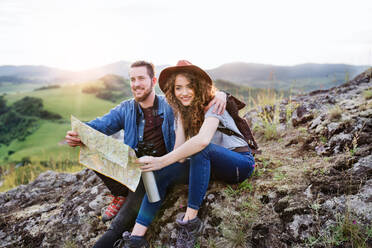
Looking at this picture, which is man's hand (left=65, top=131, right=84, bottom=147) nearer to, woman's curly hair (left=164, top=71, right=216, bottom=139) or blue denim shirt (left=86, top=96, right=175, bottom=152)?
blue denim shirt (left=86, top=96, right=175, bottom=152)

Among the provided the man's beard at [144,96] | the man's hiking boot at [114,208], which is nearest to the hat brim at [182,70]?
the man's beard at [144,96]

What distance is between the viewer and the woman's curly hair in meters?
2.45

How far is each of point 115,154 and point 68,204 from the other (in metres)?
2.05

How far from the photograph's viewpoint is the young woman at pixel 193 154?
7.22 feet

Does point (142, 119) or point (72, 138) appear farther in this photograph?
point (142, 119)

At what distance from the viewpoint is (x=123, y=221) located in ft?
8.29

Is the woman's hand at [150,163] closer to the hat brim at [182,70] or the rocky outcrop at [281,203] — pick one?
the rocky outcrop at [281,203]

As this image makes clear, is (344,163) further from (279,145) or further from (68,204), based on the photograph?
(68,204)

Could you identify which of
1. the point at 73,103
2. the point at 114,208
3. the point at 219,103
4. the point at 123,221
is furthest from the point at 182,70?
the point at 73,103

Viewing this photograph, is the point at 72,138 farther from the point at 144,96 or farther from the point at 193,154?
the point at 193,154

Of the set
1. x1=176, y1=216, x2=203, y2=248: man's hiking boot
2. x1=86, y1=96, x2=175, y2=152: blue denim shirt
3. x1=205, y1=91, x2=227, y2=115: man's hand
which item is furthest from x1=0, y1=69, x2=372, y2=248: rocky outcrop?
x1=205, y1=91, x2=227, y2=115: man's hand

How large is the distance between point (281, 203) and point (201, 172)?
787mm

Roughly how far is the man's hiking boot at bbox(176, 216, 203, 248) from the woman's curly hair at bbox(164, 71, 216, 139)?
0.79 metres

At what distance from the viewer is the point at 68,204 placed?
3.68 metres
